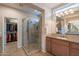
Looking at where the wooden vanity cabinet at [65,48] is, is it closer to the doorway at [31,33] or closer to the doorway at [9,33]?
the doorway at [31,33]

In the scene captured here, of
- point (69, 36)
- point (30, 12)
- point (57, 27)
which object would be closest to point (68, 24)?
point (69, 36)

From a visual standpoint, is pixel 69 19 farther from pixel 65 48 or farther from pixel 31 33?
pixel 31 33

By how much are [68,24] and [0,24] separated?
1666mm

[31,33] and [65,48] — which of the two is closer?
[65,48]

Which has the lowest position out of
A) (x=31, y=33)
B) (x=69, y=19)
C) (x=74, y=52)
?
(x=74, y=52)

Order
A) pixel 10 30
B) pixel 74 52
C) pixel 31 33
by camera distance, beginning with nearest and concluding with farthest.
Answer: pixel 74 52 → pixel 10 30 → pixel 31 33

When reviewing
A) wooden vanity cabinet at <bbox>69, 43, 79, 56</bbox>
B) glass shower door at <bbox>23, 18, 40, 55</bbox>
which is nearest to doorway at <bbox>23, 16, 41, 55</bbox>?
glass shower door at <bbox>23, 18, 40, 55</bbox>

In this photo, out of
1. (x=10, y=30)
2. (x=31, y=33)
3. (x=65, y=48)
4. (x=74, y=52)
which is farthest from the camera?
(x=31, y=33)

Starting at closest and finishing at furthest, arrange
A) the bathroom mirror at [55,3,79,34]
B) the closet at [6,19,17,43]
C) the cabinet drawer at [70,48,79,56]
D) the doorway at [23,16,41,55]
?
1. the cabinet drawer at [70,48,79,56]
2. the closet at [6,19,17,43]
3. the bathroom mirror at [55,3,79,34]
4. the doorway at [23,16,41,55]

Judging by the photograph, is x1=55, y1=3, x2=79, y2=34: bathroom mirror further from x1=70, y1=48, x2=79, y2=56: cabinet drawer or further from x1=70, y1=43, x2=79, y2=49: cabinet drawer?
x1=70, y1=48, x2=79, y2=56: cabinet drawer

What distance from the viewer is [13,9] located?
7.54 ft

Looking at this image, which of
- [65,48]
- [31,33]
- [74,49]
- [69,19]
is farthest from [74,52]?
[31,33]

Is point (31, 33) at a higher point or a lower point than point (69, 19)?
lower

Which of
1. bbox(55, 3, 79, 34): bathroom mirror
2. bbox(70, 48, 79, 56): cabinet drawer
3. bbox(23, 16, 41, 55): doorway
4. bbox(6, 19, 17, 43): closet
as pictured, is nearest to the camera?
bbox(70, 48, 79, 56): cabinet drawer
